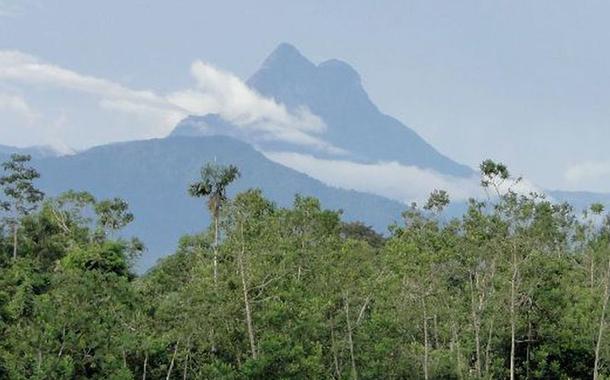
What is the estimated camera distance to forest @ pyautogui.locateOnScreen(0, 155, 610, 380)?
3105 cm

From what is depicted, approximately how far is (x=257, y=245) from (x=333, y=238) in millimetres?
6370

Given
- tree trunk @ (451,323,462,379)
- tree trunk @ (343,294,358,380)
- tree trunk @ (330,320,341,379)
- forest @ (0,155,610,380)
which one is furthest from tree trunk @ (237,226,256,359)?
tree trunk @ (451,323,462,379)

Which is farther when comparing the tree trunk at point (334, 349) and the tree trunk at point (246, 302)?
the tree trunk at point (334, 349)

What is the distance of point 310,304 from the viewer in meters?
35.4

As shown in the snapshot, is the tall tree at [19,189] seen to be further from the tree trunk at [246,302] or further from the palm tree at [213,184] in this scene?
the tree trunk at [246,302]

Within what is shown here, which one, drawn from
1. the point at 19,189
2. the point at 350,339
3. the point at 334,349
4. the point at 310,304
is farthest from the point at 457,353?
the point at 19,189

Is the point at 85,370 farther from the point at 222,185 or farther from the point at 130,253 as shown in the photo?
the point at 130,253

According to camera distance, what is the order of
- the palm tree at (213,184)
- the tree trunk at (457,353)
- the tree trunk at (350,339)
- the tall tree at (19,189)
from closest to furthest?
the tree trunk at (350,339), the tree trunk at (457,353), the palm tree at (213,184), the tall tree at (19,189)

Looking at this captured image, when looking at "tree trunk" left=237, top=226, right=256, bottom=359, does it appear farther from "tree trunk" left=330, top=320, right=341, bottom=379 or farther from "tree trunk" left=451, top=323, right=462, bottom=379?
"tree trunk" left=451, top=323, right=462, bottom=379

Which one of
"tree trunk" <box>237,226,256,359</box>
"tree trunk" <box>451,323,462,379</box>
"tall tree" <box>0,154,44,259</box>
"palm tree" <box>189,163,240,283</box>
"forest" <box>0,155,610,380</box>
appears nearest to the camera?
"forest" <box>0,155,610,380</box>

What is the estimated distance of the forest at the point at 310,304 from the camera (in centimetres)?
3105

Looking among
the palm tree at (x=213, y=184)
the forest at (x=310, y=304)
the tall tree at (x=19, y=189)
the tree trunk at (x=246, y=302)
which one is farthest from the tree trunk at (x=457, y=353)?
the tall tree at (x=19, y=189)

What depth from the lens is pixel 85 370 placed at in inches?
1242

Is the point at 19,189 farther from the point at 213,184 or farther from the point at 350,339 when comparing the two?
the point at 350,339
